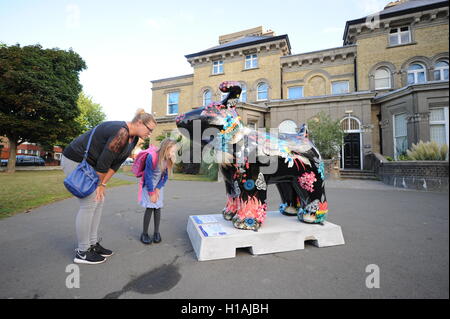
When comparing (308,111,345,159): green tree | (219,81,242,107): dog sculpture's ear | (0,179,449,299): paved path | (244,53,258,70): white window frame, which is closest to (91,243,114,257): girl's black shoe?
(0,179,449,299): paved path

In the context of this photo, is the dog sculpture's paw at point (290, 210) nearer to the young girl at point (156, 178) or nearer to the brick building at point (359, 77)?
the young girl at point (156, 178)

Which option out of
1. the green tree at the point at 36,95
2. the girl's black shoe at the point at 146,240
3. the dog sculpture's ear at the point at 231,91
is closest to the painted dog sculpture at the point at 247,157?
the dog sculpture's ear at the point at 231,91

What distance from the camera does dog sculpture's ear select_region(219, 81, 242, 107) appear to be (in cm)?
271

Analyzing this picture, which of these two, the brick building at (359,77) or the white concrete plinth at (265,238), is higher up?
the brick building at (359,77)

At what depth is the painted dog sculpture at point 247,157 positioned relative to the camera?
8.93 ft

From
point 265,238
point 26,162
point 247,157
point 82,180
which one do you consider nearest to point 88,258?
point 82,180

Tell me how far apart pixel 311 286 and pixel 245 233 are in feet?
2.88

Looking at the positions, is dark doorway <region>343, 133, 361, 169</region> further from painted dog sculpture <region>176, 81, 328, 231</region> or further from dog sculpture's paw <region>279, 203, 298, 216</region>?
painted dog sculpture <region>176, 81, 328, 231</region>

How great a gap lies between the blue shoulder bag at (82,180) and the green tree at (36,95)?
62.4 ft

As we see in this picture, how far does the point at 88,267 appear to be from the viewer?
233cm

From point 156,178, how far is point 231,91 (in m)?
1.58

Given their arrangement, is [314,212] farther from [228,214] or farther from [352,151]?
[352,151]

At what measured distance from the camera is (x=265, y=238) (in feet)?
8.68
